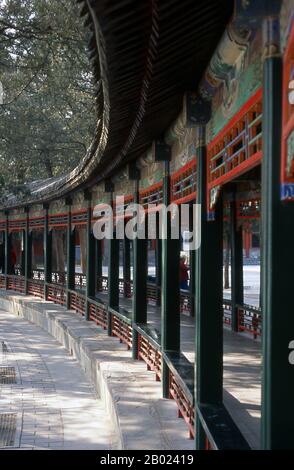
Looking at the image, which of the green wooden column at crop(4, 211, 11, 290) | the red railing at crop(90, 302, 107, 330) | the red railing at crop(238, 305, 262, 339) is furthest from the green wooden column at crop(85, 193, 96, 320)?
the green wooden column at crop(4, 211, 11, 290)

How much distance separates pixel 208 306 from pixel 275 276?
2.38 metres

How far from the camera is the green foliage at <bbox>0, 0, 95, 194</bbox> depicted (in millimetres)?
15555

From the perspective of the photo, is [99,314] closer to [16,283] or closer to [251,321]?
[251,321]

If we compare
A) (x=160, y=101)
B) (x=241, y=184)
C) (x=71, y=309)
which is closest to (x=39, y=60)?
(x=71, y=309)

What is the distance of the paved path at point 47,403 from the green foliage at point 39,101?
7570mm

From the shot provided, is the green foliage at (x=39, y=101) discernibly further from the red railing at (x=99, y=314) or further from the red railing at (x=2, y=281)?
the red railing at (x=99, y=314)

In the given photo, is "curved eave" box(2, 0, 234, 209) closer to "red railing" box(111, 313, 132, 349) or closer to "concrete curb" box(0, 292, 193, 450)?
"concrete curb" box(0, 292, 193, 450)

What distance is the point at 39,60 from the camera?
16.5m

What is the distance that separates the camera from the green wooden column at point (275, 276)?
3.00 metres

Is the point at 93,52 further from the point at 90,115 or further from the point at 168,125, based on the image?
the point at 90,115

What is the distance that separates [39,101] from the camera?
83.0 ft

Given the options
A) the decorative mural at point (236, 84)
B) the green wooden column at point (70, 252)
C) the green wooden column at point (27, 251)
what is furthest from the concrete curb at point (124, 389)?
the green wooden column at point (27, 251)
